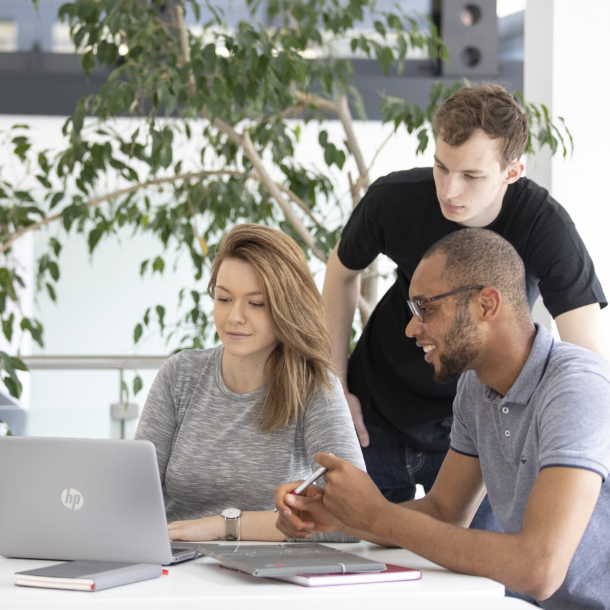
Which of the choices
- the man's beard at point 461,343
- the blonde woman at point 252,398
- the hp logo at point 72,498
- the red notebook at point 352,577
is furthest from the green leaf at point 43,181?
the red notebook at point 352,577

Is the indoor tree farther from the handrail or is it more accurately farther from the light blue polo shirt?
the light blue polo shirt

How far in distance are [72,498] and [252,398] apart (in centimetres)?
61

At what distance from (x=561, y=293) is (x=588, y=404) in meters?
0.49

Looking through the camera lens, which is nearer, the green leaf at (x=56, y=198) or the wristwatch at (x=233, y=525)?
the wristwatch at (x=233, y=525)

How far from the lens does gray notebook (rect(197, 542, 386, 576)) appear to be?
3.41 feet

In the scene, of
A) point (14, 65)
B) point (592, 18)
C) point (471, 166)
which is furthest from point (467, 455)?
point (14, 65)

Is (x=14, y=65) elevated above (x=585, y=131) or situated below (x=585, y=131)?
above

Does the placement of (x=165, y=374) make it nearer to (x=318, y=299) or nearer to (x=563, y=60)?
(x=318, y=299)

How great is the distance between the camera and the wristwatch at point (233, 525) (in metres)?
1.41

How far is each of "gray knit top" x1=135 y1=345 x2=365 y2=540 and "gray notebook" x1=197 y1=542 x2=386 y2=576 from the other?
0.34 metres

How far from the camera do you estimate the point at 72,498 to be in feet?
3.66

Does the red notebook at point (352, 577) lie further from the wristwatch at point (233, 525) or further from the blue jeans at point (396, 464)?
the blue jeans at point (396, 464)

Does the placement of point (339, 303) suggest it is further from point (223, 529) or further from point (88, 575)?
point (88, 575)

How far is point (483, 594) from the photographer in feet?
3.32
